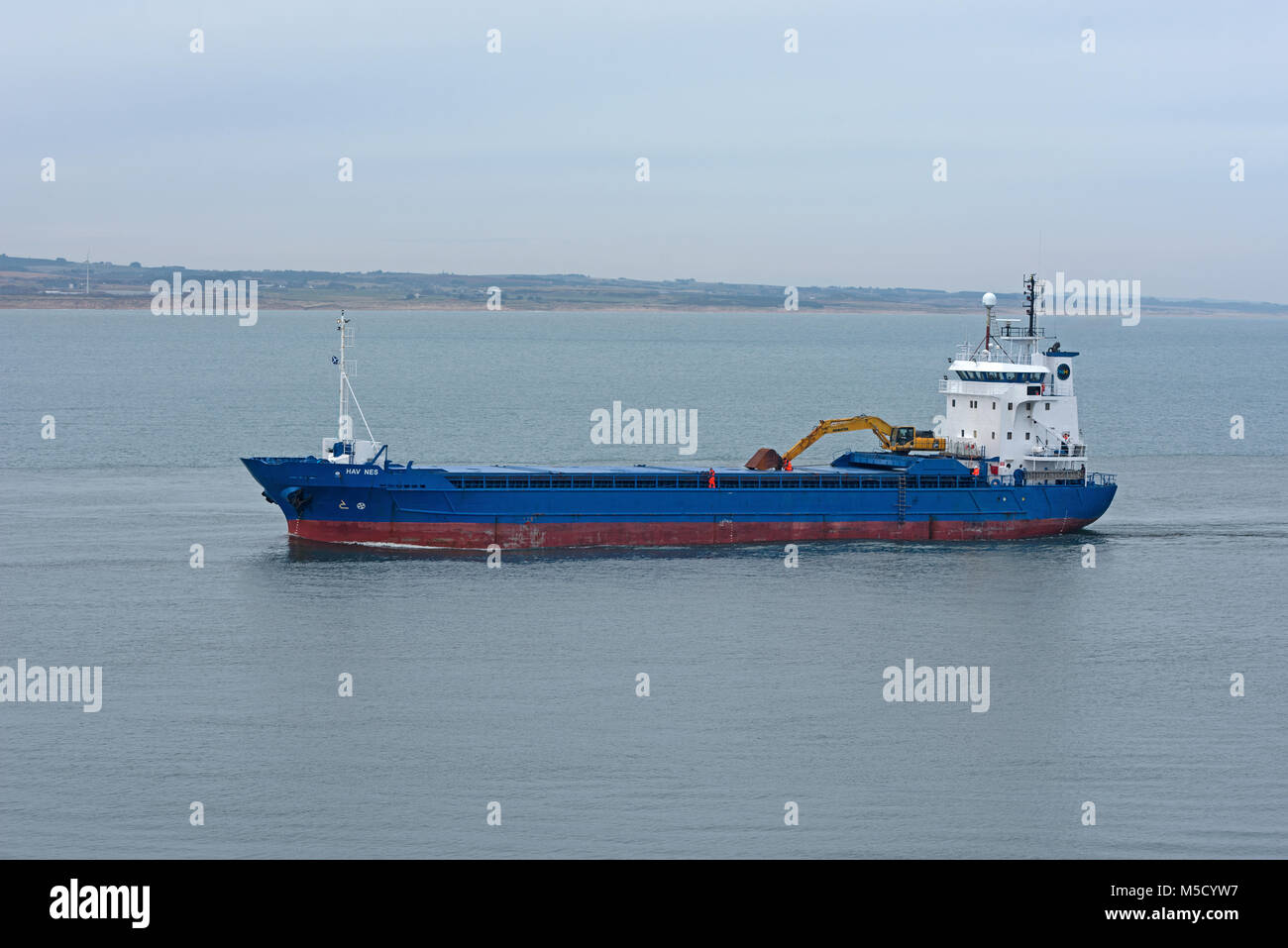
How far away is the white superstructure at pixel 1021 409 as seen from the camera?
71.4 meters

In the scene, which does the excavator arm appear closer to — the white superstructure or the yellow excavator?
the yellow excavator

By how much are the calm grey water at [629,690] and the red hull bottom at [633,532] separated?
0.98 m

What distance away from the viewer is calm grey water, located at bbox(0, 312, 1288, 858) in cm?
3488

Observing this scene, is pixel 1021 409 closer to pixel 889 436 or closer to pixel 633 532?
pixel 889 436

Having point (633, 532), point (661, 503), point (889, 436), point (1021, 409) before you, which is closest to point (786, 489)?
point (661, 503)

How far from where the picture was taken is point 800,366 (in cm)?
19875

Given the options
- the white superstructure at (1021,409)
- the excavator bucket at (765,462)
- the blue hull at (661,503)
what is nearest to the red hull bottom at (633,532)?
the blue hull at (661,503)

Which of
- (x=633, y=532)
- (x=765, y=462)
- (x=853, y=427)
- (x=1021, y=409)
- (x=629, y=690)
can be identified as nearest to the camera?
(x=629, y=690)

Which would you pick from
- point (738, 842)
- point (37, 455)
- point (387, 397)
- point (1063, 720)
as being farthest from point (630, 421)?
point (738, 842)

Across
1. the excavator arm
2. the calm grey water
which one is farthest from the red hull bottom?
the excavator arm

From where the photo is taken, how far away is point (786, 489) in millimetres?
66625

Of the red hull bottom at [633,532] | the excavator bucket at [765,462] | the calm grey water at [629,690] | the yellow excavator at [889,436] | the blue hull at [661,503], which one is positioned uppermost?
the yellow excavator at [889,436]

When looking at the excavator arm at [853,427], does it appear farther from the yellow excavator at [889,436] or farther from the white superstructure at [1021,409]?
the white superstructure at [1021,409]

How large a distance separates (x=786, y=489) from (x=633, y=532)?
6.93m
